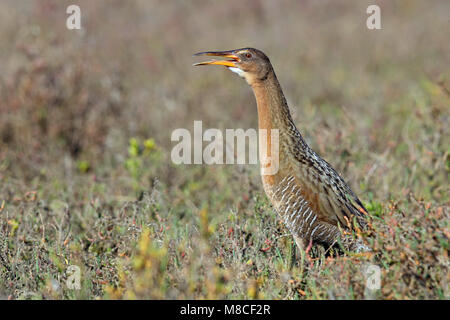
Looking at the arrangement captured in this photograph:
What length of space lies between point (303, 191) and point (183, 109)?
413 cm

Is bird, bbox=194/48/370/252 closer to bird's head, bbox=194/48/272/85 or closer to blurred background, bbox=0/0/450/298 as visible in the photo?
bird's head, bbox=194/48/272/85

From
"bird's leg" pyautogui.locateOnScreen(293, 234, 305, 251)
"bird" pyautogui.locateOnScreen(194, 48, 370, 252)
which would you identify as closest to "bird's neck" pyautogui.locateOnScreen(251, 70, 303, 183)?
"bird" pyautogui.locateOnScreen(194, 48, 370, 252)

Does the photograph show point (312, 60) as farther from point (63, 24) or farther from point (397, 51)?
point (63, 24)

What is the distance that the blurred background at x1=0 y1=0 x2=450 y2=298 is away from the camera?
5.39 metres

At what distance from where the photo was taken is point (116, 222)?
446cm

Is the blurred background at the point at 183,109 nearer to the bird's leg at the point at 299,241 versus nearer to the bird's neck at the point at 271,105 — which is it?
the bird's leg at the point at 299,241

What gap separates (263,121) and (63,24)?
21.3 feet

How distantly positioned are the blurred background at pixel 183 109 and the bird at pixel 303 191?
32 centimetres

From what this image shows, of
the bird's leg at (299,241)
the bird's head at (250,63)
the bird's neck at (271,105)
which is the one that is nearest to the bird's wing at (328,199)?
the bird's leg at (299,241)

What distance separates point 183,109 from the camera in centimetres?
791

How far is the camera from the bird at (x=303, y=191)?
3.99 m

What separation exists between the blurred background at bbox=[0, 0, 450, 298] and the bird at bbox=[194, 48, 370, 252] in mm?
324

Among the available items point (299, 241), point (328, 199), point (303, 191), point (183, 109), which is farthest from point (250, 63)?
point (183, 109)

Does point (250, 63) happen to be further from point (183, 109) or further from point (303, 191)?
point (183, 109)
